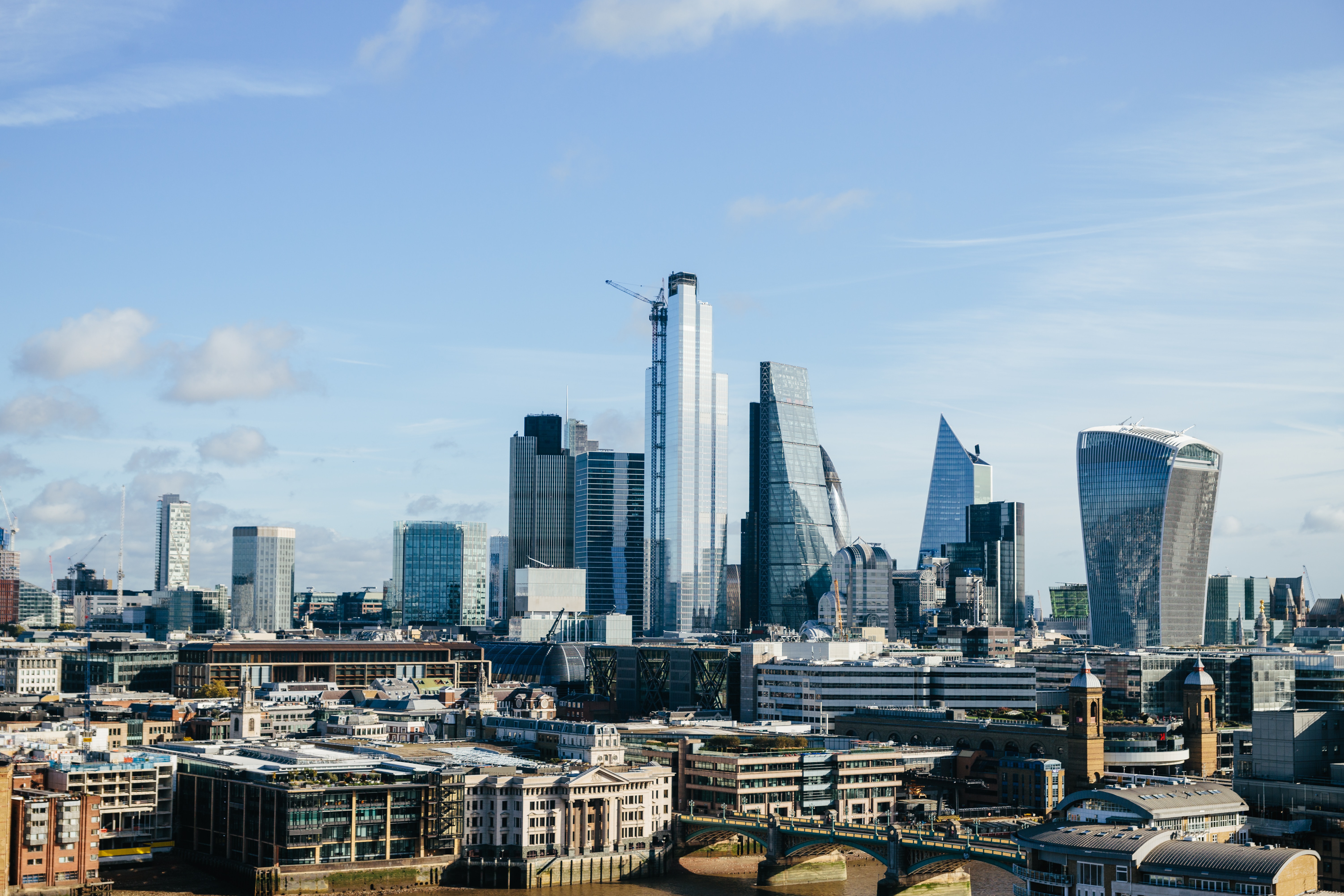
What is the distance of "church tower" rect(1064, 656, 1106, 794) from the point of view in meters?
153

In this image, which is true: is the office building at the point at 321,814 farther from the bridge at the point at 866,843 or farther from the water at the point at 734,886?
the bridge at the point at 866,843

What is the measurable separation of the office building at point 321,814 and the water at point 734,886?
18.0ft

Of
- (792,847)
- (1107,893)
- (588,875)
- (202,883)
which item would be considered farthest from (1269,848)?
(202,883)

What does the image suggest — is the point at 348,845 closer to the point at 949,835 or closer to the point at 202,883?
the point at 202,883

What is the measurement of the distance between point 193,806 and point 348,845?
18.5 metres

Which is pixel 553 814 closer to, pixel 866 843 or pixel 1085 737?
pixel 866 843

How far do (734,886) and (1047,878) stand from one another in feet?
106

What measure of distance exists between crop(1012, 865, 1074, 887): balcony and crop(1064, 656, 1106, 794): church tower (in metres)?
48.8

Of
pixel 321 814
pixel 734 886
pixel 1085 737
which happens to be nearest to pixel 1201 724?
pixel 1085 737

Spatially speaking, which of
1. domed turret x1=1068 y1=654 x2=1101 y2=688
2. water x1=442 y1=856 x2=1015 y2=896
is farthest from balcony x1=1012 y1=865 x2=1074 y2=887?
domed turret x1=1068 y1=654 x2=1101 y2=688

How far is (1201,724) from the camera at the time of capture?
173 metres

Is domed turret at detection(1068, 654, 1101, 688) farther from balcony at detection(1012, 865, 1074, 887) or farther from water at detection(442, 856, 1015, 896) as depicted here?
balcony at detection(1012, 865, 1074, 887)

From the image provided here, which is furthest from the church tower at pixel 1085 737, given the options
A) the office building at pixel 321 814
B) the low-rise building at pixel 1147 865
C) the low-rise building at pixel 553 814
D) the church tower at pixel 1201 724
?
the office building at pixel 321 814

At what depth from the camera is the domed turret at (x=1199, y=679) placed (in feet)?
575
